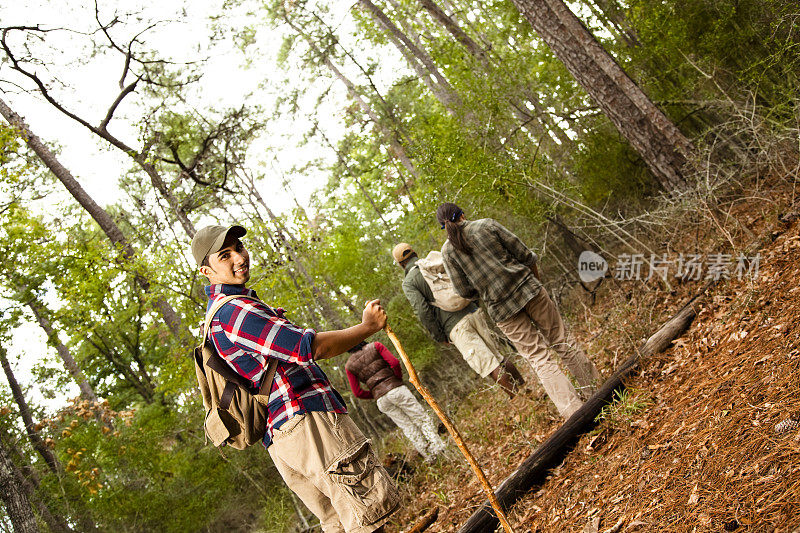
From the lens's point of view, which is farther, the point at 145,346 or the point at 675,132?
the point at 145,346

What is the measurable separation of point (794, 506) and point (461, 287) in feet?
11.3

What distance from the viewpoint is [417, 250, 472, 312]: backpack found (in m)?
7.05

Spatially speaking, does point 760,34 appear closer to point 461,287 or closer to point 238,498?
point 461,287

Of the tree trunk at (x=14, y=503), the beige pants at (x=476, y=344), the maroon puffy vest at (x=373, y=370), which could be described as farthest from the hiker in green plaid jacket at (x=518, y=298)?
the tree trunk at (x=14, y=503)

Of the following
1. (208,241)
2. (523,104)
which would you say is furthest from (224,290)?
(523,104)

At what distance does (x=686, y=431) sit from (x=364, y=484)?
1999 millimetres

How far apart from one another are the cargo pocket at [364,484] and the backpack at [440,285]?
4.06 metres

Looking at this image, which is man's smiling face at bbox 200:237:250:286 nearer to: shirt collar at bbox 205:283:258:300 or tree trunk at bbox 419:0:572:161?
shirt collar at bbox 205:283:258:300

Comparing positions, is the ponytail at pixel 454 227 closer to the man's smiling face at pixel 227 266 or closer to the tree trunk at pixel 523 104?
the man's smiling face at pixel 227 266

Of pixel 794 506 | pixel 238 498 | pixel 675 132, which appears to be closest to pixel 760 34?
pixel 675 132

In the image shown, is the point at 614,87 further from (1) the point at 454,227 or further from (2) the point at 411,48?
(2) the point at 411,48

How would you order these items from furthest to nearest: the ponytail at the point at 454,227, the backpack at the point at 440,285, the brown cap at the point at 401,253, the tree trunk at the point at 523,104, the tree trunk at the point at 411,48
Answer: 1. the tree trunk at the point at 411,48
2. the tree trunk at the point at 523,104
3. the brown cap at the point at 401,253
4. the backpack at the point at 440,285
5. the ponytail at the point at 454,227

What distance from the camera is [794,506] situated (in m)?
2.40

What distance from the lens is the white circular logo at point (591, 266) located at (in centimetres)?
→ 981
